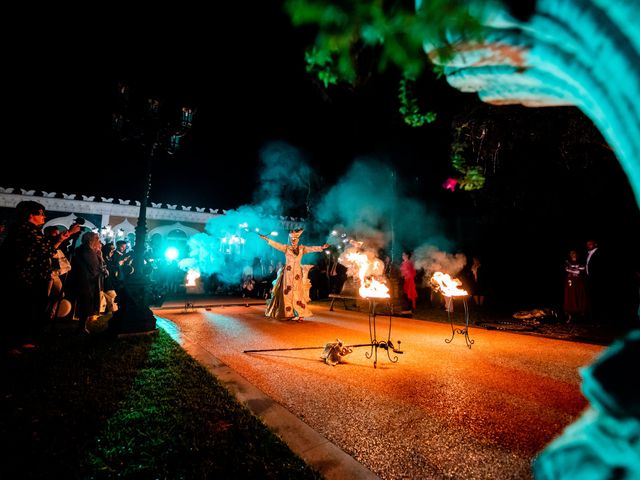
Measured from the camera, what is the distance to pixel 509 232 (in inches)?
615

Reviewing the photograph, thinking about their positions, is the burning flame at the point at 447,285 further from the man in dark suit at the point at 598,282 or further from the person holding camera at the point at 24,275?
the man in dark suit at the point at 598,282

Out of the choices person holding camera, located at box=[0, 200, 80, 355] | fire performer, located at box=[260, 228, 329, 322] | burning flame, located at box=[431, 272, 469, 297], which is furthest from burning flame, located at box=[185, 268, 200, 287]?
burning flame, located at box=[431, 272, 469, 297]

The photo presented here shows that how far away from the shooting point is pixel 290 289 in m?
9.96

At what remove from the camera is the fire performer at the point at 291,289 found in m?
9.88

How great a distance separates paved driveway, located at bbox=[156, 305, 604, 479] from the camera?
2.71m

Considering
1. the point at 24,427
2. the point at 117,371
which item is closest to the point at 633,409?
the point at 24,427

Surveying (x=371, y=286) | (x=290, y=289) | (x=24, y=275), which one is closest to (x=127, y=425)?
(x=24, y=275)

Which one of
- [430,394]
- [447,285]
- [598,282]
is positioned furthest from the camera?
[598,282]

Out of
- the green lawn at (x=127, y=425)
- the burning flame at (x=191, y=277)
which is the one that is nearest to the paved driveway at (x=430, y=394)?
the green lawn at (x=127, y=425)

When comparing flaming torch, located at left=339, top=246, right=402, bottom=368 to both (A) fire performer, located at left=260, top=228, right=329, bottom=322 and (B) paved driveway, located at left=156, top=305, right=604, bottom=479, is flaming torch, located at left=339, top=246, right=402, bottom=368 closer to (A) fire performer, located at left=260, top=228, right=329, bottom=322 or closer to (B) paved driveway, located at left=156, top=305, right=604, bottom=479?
(B) paved driveway, located at left=156, top=305, right=604, bottom=479

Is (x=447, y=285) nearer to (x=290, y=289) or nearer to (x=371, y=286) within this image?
(x=371, y=286)

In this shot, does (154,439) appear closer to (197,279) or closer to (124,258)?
(124,258)

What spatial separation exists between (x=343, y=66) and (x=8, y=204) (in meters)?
22.6

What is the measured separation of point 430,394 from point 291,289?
6377mm
